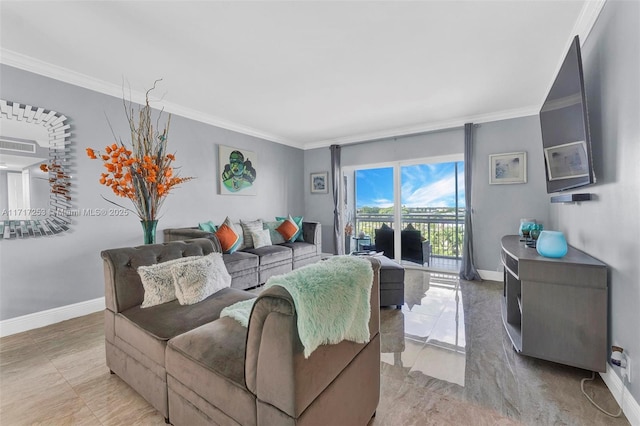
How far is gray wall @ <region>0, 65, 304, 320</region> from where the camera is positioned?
2514 mm

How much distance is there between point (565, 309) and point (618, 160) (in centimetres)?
99

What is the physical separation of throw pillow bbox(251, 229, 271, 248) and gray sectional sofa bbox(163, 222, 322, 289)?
4.1 inches

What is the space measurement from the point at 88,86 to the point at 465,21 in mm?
3688

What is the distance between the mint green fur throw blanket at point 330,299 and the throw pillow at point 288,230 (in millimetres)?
3275

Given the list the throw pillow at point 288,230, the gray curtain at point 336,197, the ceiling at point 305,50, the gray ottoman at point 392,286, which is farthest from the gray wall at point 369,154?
the gray ottoman at point 392,286

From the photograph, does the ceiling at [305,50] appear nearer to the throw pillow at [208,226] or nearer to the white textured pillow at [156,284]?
the throw pillow at [208,226]

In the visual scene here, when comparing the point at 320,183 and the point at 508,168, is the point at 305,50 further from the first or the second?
the point at 320,183

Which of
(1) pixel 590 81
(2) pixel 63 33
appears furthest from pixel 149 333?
(1) pixel 590 81

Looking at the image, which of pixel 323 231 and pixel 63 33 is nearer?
pixel 63 33

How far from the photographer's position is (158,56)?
2.44 meters

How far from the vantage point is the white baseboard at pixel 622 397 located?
4.54 ft

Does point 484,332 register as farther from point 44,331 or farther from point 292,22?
point 44,331

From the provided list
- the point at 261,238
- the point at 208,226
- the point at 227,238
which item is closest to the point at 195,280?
the point at 227,238

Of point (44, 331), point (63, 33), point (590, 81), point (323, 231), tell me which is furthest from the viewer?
point (323, 231)
